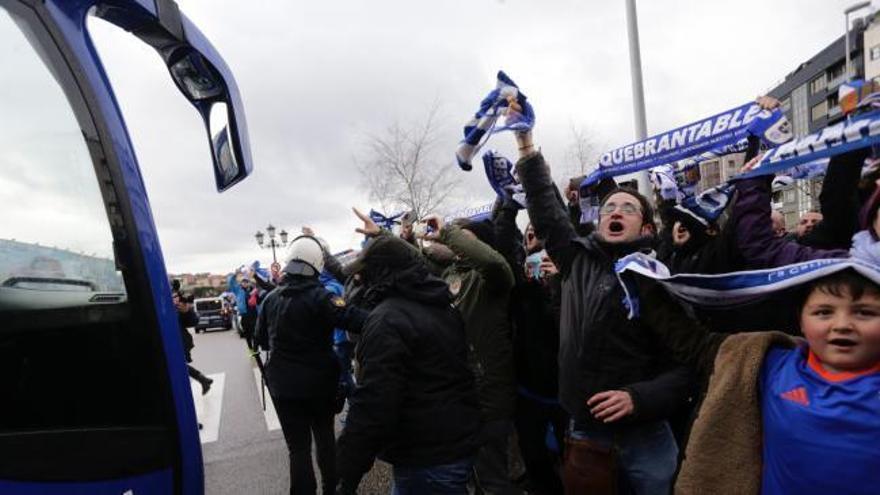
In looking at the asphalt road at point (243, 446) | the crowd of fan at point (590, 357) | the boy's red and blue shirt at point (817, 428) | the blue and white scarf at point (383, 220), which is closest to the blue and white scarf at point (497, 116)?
the crowd of fan at point (590, 357)

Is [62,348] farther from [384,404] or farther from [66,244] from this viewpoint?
[384,404]

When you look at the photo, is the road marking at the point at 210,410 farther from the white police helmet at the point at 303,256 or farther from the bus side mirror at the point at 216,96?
the bus side mirror at the point at 216,96

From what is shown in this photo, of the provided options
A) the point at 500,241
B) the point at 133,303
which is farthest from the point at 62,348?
the point at 500,241

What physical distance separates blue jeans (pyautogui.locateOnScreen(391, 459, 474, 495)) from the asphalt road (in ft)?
7.21

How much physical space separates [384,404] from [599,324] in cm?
96

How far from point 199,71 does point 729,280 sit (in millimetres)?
2204

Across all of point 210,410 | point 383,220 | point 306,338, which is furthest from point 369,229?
point 210,410

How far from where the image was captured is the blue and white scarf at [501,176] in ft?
11.4

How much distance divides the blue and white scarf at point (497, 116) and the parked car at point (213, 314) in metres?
26.7

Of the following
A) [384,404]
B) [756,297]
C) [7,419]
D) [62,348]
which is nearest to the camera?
[7,419]

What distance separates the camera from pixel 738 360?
5.50ft

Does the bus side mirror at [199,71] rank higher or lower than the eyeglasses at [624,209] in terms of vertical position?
higher

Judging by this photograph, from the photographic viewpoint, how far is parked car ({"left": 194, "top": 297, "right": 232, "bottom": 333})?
1083 inches

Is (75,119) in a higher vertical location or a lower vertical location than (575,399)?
higher
